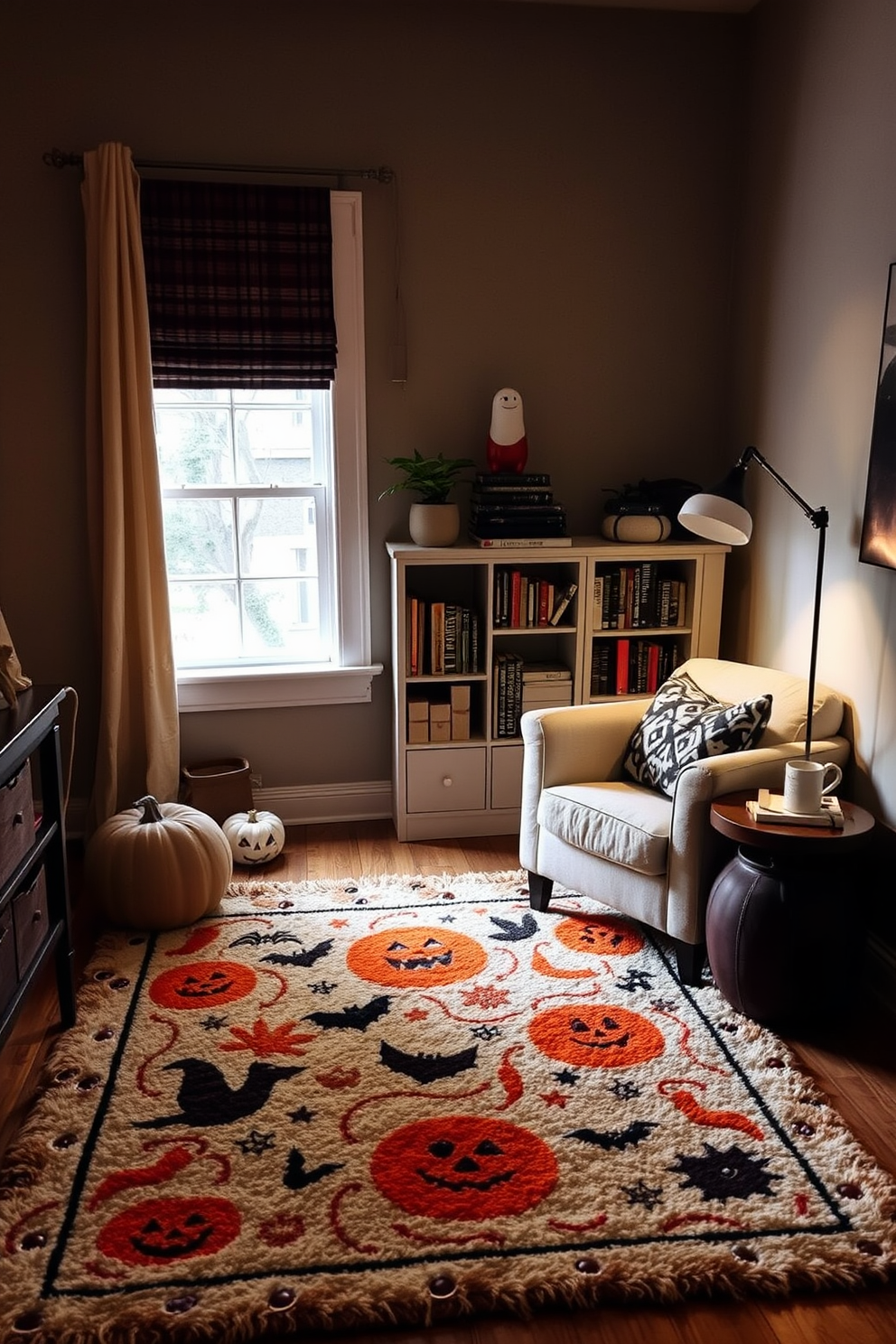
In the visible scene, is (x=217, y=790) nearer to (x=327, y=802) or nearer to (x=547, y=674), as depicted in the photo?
(x=327, y=802)

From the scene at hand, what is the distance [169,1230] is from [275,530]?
7.97 ft

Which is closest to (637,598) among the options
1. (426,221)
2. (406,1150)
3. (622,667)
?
(622,667)

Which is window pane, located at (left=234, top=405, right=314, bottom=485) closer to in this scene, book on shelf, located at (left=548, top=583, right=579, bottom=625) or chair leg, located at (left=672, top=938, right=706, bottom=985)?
book on shelf, located at (left=548, top=583, right=579, bottom=625)

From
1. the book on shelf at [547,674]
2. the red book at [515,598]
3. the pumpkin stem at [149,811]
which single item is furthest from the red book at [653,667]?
the pumpkin stem at [149,811]

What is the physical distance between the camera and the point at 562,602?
378cm

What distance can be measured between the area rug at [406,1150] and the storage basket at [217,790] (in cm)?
75

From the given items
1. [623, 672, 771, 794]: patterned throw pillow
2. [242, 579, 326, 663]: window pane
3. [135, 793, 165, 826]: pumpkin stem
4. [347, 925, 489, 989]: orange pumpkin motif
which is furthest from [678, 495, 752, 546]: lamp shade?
[135, 793, 165, 826]: pumpkin stem

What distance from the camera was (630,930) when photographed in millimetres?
3133

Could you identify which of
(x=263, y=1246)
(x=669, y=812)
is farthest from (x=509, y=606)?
(x=263, y=1246)

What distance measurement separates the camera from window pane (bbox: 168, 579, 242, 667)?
12.6 feet

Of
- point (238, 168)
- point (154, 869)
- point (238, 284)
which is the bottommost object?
point (154, 869)

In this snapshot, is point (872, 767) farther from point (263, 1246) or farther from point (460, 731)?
point (263, 1246)

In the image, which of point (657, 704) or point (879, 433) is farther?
point (657, 704)

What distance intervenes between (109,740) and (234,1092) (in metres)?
1.59
